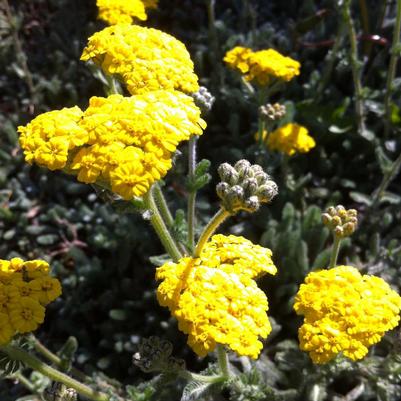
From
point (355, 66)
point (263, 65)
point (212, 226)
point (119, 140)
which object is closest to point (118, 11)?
point (263, 65)

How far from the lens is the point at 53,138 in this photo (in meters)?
2.65

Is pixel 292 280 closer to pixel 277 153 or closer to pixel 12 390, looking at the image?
pixel 277 153

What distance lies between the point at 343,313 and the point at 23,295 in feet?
5.06

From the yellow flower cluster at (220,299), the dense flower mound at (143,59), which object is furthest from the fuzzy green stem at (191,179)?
the yellow flower cluster at (220,299)

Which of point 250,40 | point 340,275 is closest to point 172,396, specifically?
point 340,275

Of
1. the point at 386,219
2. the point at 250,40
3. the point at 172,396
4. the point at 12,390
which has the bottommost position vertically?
the point at 12,390

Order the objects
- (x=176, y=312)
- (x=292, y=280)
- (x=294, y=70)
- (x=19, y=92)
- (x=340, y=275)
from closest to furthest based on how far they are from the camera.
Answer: (x=176, y=312), (x=340, y=275), (x=294, y=70), (x=292, y=280), (x=19, y=92)

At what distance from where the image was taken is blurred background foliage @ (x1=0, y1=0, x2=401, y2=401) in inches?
177

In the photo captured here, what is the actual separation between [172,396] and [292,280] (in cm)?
130

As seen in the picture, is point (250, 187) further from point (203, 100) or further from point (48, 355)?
point (48, 355)

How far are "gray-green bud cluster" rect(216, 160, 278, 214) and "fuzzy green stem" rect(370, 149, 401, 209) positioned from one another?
1.98 metres

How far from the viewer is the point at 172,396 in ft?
13.6

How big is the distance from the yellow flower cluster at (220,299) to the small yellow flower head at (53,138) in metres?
0.71

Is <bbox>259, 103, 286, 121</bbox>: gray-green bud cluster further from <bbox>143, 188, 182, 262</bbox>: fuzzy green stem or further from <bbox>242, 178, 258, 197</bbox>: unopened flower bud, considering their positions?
<bbox>242, 178, 258, 197</bbox>: unopened flower bud
